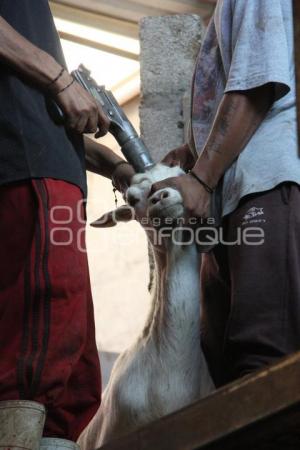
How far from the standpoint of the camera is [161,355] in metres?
3.16

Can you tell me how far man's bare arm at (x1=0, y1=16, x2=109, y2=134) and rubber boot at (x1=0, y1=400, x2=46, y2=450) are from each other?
864mm

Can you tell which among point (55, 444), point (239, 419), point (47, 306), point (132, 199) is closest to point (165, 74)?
point (132, 199)

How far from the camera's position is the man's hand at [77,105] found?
2734mm

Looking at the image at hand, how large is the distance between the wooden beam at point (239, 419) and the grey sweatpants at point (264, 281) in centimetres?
42

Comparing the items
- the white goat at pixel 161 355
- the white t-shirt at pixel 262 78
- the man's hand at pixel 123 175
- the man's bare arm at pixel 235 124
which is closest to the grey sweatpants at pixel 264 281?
the white t-shirt at pixel 262 78

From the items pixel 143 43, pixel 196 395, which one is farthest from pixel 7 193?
pixel 143 43

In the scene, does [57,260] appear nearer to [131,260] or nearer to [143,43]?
[143,43]

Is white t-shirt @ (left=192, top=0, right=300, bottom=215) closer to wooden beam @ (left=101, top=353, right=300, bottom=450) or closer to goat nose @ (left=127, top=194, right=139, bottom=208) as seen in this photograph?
goat nose @ (left=127, top=194, right=139, bottom=208)

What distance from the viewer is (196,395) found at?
3.07 m

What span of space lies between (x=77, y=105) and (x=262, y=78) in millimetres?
530

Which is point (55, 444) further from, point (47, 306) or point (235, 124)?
point (235, 124)

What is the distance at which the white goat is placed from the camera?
307 cm

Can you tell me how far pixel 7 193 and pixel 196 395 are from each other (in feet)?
3.18

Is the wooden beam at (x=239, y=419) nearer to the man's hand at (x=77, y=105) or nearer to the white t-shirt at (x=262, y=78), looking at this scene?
the white t-shirt at (x=262, y=78)
